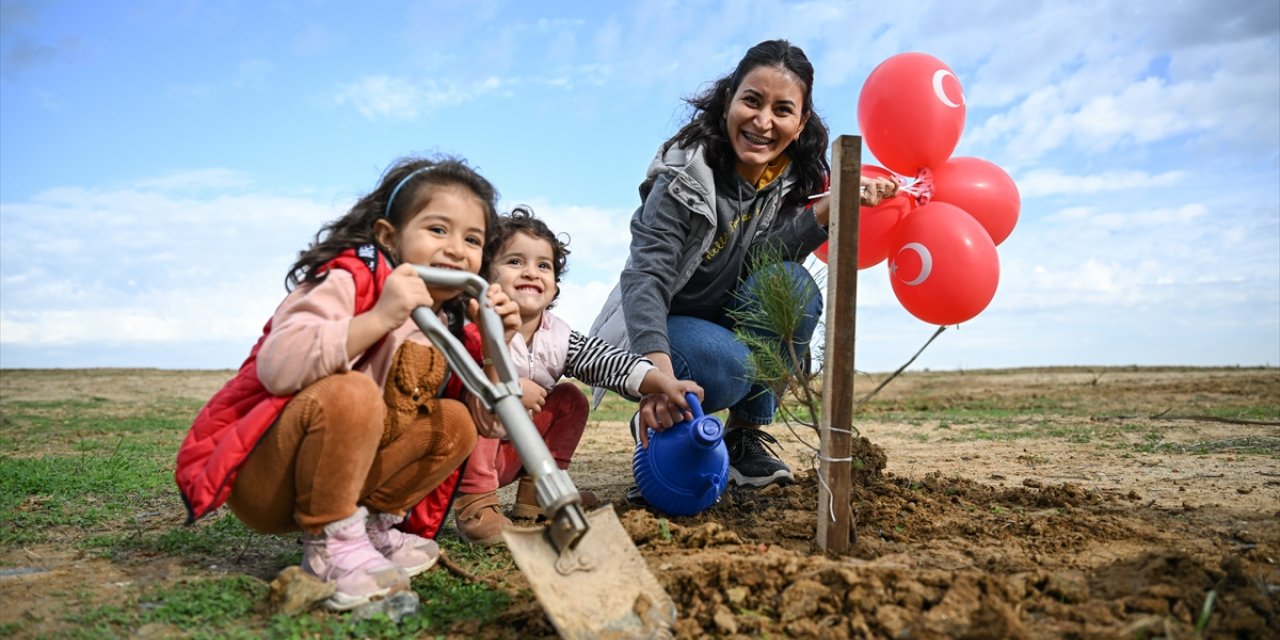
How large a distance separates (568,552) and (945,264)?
2.09 meters

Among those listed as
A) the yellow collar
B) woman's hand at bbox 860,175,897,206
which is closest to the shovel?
woman's hand at bbox 860,175,897,206

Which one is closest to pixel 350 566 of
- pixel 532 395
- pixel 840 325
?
pixel 532 395

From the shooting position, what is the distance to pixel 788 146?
4.25 meters

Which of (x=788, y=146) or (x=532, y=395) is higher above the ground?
(x=788, y=146)

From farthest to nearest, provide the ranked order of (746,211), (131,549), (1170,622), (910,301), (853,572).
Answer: (746,211) < (910,301) < (131,549) < (853,572) < (1170,622)

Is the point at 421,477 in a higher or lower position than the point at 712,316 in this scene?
lower

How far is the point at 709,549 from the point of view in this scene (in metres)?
3.11

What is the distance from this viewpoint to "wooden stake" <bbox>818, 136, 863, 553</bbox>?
2996 millimetres

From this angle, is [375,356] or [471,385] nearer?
[471,385]

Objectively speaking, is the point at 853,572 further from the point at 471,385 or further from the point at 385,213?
the point at 385,213

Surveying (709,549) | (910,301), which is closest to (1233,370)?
(910,301)

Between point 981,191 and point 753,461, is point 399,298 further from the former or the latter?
point 981,191

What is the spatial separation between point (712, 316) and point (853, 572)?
217 cm

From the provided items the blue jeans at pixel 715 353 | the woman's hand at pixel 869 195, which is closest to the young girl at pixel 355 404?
the blue jeans at pixel 715 353
